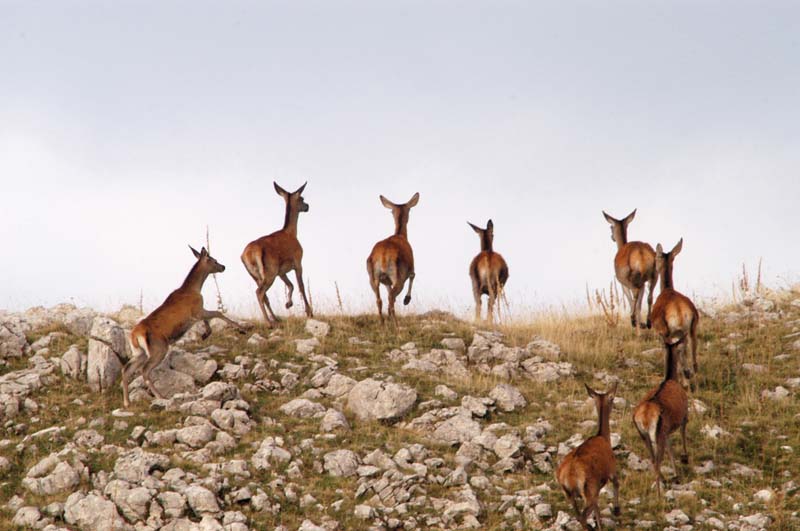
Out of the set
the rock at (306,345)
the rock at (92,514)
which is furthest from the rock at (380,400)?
the rock at (92,514)

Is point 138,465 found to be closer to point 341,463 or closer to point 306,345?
point 341,463

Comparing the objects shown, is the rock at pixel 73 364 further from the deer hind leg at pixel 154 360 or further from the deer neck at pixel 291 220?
the deer neck at pixel 291 220

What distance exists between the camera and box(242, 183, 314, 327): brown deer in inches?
659

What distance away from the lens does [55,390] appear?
46.3 ft

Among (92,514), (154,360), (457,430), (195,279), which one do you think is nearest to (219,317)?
(195,279)

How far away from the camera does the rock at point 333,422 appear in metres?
12.9

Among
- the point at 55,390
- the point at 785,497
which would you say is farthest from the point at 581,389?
the point at 55,390

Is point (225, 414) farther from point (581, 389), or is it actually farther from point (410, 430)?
point (581, 389)

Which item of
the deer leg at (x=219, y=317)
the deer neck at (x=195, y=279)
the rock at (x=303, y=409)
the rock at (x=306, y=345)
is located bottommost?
the rock at (x=303, y=409)

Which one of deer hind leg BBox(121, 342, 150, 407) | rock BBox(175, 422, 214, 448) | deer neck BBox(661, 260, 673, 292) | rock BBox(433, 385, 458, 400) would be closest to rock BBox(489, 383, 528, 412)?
rock BBox(433, 385, 458, 400)

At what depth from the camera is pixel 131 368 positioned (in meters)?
13.6

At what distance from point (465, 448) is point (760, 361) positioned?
6.70 m

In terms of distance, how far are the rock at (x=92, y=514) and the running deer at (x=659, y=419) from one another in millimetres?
6102

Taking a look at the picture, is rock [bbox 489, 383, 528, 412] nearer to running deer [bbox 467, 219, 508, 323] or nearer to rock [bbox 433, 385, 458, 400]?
rock [bbox 433, 385, 458, 400]
